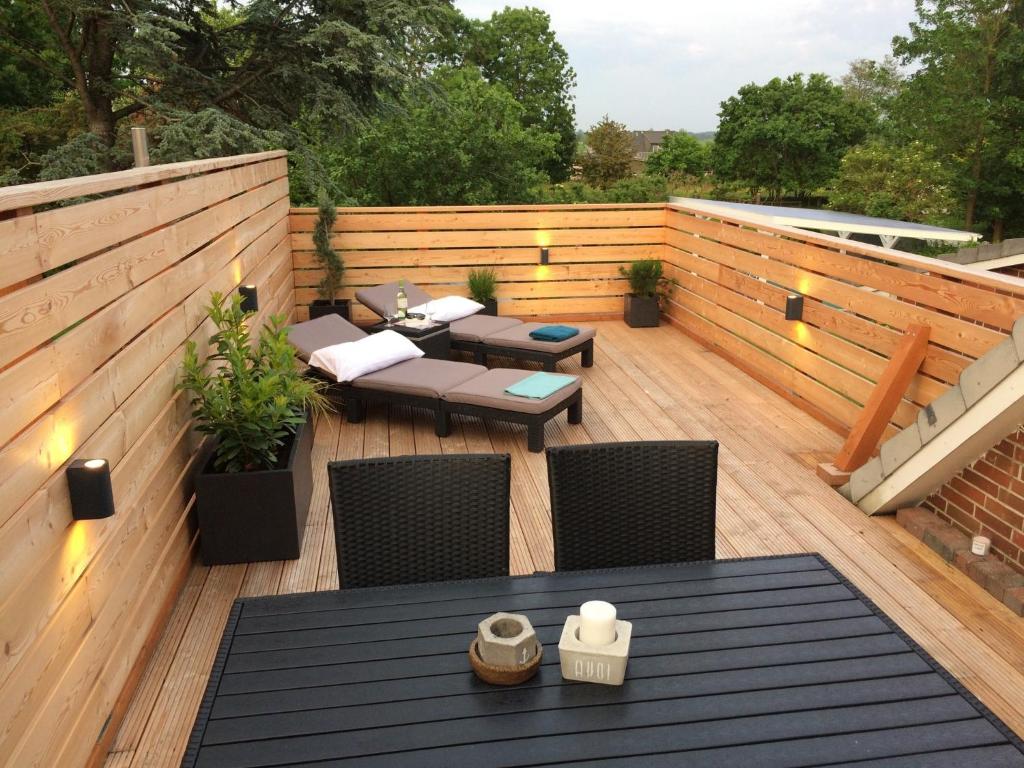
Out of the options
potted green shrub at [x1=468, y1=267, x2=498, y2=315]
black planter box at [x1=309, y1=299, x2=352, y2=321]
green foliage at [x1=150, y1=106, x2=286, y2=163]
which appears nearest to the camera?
black planter box at [x1=309, y1=299, x2=352, y2=321]

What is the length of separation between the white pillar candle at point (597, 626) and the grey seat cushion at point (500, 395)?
129 inches

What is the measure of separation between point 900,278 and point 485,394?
2457mm

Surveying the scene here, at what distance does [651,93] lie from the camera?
3173cm

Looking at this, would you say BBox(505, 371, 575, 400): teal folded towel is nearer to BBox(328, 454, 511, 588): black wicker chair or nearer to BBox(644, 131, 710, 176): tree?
BBox(328, 454, 511, 588): black wicker chair

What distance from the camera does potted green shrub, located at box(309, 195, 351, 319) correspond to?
7891 mm

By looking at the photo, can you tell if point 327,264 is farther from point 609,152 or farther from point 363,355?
point 609,152

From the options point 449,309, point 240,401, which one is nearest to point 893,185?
point 449,309

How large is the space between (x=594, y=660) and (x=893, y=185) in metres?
24.5

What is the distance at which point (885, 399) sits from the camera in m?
4.36

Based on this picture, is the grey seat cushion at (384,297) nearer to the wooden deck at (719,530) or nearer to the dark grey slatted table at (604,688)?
the wooden deck at (719,530)

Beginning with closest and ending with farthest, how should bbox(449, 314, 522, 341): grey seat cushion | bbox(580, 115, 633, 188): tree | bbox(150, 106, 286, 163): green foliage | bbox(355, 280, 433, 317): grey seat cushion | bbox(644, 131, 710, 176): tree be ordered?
1. bbox(449, 314, 522, 341): grey seat cushion
2. bbox(355, 280, 433, 317): grey seat cushion
3. bbox(150, 106, 286, 163): green foliage
4. bbox(580, 115, 633, 188): tree
5. bbox(644, 131, 710, 176): tree

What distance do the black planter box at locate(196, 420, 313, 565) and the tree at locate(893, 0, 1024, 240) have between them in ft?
88.7

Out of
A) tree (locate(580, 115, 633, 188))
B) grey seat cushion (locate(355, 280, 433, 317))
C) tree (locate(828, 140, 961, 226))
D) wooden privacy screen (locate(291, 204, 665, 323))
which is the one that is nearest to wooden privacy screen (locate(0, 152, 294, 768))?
grey seat cushion (locate(355, 280, 433, 317))

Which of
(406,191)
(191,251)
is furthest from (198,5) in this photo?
(191,251)
